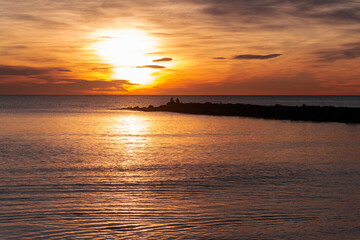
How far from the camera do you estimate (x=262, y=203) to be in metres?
10.9

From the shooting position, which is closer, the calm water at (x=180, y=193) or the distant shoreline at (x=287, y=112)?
the calm water at (x=180, y=193)

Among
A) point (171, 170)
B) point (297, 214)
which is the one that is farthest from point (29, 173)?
point (297, 214)

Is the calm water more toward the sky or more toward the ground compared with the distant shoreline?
more toward the ground

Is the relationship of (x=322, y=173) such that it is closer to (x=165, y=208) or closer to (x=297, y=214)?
(x=297, y=214)

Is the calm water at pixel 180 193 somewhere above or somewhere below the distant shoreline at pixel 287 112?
below

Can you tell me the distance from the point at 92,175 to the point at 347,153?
14.5 metres

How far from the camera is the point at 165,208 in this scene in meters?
10.5

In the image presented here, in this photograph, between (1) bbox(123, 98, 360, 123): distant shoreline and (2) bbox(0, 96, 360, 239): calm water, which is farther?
(1) bbox(123, 98, 360, 123): distant shoreline

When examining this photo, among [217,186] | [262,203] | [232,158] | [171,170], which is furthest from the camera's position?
[232,158]

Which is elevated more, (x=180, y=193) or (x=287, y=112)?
(x=287, y=112)

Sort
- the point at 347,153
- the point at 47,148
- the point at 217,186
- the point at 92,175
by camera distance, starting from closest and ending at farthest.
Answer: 1. the point at 217,186
2. the point at 92,175
3. the point at 347,153
4. the point at 47,148

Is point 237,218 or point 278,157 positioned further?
point 278,157

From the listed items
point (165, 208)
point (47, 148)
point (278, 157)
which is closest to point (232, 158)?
point (278, 157)

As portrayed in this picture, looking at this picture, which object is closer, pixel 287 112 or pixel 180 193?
pixel 180 193
